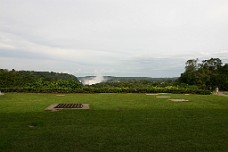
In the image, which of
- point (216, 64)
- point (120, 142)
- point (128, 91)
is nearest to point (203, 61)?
point (216, 64)

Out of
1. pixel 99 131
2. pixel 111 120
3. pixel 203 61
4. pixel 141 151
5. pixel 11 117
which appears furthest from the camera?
pixel 203 61

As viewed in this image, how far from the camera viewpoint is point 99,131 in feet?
23.5

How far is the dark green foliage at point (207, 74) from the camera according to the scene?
41719 millimetres

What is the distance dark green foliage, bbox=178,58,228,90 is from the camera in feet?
137

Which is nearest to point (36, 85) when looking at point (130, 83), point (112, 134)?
point (130, 83)

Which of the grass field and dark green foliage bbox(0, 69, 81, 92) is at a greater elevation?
dark green foliage bbox(0, 69, 81, 92)

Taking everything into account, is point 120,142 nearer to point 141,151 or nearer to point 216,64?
point 141,151

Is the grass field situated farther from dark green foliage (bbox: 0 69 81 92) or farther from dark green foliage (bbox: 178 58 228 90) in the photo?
dark green foliage (bbox: 178 58 228 90)

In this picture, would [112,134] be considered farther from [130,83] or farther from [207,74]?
[207,74]

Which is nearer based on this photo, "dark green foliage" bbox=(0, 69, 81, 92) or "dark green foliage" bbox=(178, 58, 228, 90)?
"dark green foliage" bbox=(0, 69, 81, 92)

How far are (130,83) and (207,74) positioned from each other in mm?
13172

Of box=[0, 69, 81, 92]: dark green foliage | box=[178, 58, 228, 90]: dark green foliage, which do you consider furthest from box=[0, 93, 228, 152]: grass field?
box=[178, 58, 228, 90]: dark green foliage

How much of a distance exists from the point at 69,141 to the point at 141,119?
3.56 meters

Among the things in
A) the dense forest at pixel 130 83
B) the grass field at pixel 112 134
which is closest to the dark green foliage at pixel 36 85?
the dense forest at pixel 130 83
